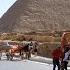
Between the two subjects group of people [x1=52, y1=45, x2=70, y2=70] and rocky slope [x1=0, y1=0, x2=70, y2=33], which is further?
rocky slope [x1=0, y1=0, x2=70, y2=33]

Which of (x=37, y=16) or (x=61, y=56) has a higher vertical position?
(x=61, y=56)

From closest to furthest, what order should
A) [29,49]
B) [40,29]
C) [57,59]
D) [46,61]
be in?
1. [57,59]
2. [46,61]
3. [29,49]
4. [40,29]

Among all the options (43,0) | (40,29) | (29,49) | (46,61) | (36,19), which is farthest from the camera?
(43,0)

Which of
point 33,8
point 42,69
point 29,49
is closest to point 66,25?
point 33,8

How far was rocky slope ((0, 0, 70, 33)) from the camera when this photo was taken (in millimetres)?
112750

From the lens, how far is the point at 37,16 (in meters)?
118

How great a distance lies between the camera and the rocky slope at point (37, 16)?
112750mm

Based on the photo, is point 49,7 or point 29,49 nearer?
point 29,49

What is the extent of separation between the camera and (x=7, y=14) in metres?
131

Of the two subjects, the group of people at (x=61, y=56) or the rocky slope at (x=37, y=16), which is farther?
the rocky slope at (x=37, y=16)

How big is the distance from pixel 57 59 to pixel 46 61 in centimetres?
712

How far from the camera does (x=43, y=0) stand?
12662 cm

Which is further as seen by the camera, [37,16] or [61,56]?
[37,16]

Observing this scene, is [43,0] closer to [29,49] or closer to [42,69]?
[29,49]
